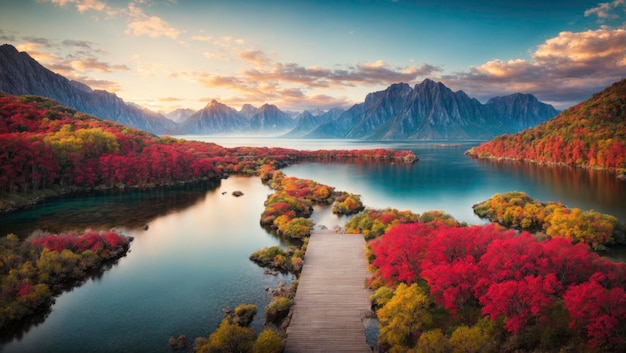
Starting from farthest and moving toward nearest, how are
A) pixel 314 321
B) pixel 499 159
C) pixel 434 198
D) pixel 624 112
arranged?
pixel 499 159, pixel 624 112, pixel 434 198, pixel 314 321

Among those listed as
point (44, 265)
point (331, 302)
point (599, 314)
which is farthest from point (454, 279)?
point (44, 265)

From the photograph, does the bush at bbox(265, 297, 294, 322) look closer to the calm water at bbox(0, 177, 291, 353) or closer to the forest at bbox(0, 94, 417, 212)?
the calm water at bbox(0, 177, 291, 353)

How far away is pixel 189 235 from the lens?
63.1m

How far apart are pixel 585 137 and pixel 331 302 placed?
159217mm

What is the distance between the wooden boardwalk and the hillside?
127m

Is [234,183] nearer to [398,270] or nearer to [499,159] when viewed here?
[398,270]

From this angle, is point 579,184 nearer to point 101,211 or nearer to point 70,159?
point 101,211

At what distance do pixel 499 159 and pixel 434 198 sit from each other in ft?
380

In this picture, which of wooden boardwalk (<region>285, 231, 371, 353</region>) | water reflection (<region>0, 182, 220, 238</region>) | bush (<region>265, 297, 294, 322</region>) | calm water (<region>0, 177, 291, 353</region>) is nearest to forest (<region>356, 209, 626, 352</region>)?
wooden boardwalk (<region>285, 231, 371, 353</region>)

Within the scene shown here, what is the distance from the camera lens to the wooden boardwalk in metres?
27.5

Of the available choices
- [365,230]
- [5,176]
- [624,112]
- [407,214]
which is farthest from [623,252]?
[624,112]

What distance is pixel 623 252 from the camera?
49.4m

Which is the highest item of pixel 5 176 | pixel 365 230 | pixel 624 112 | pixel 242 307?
pixel 624 112

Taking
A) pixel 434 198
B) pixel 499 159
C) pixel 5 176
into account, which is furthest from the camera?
pixel 499 159
